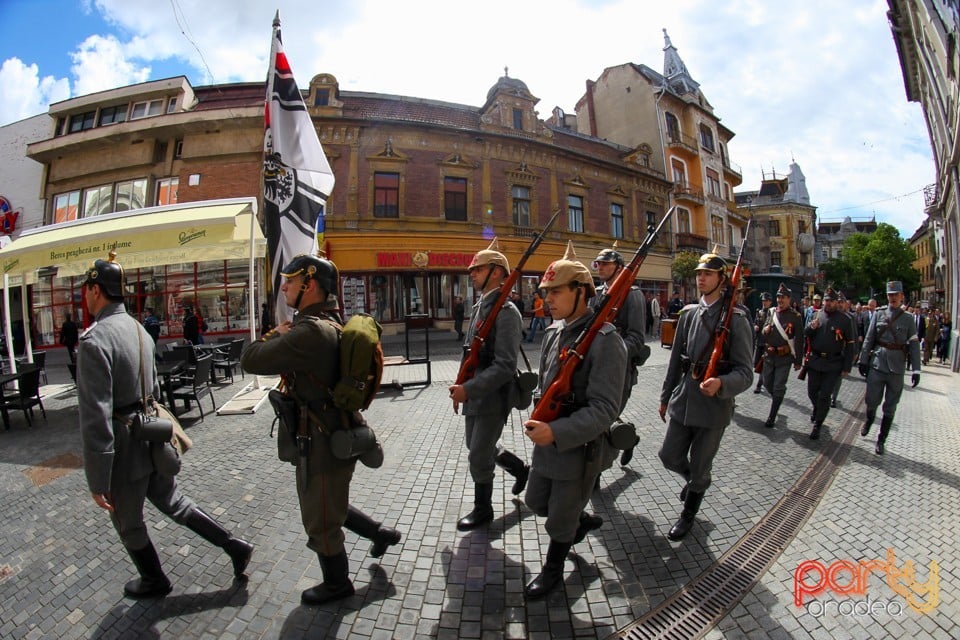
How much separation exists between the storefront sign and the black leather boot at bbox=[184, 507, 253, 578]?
15341 mm

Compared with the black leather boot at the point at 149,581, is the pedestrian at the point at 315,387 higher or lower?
higher

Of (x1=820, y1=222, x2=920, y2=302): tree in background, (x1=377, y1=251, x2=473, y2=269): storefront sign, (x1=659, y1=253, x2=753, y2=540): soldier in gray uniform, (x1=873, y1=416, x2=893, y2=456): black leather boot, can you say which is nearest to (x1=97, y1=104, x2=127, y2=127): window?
(x1=377, y1=251, x2=473, y2=269): storefront sign

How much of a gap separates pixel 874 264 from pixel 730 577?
56839mm

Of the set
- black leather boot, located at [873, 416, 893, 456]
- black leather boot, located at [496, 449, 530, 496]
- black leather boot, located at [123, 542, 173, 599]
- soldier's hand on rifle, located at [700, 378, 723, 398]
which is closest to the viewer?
black leather boot, located at [123, 542, 173, 599]

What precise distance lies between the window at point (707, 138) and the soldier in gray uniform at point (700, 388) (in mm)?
33276

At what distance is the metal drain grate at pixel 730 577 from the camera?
80.0 inches

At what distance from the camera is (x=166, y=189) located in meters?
16.8

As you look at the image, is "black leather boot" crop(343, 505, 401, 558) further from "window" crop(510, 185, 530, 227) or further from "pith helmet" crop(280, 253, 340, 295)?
"window" crop(510, 185, 530, 227)

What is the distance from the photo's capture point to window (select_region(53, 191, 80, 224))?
698 inches

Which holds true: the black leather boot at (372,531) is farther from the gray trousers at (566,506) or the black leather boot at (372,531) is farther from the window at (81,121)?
the window at (81,121)

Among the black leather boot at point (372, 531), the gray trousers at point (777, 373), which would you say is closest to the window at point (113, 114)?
the black leather boot at point (372, 531)

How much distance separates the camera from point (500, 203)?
1906cm

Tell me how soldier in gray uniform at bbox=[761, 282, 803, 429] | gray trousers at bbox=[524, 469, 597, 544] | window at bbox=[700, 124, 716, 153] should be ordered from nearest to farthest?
gray trousers at bbox=[524, 469, 597, 544], soldier in gray uniform at bbox=[761, 282, 803, 429], window at bbox=[700, 124, 716, 153]

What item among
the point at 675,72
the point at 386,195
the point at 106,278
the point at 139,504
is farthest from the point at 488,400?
the point at 675,72
